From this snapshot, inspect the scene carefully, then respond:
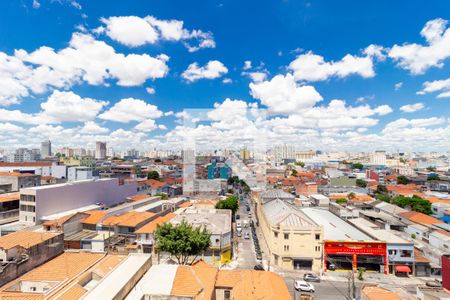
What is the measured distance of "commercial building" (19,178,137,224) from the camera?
32.3 meters

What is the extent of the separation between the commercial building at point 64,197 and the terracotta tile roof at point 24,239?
13011mm

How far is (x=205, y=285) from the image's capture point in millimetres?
14492

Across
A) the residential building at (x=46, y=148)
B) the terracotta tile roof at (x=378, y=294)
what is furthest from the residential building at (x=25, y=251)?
the residential building at (x=46, y=148)

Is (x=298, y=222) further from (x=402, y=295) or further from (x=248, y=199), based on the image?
(x=248, y=199)

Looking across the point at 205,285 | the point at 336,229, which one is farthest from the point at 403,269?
the point at 205,285

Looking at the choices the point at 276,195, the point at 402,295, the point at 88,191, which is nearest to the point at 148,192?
the point at 88,191

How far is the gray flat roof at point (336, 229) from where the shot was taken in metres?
27.5

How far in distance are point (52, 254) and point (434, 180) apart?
4027 inches

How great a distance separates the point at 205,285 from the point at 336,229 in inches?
875

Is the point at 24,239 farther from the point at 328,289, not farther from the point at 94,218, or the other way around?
the point at 328,289

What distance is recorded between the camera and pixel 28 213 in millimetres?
32469

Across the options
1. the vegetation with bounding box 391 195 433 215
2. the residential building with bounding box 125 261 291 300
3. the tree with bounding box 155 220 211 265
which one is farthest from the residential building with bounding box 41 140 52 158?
the vegetation with bounding box 391 195 433 215

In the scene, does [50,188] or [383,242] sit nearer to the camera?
[383,242]

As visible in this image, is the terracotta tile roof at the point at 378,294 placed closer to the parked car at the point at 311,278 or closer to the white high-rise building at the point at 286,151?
the parked car at the point at 311,278
